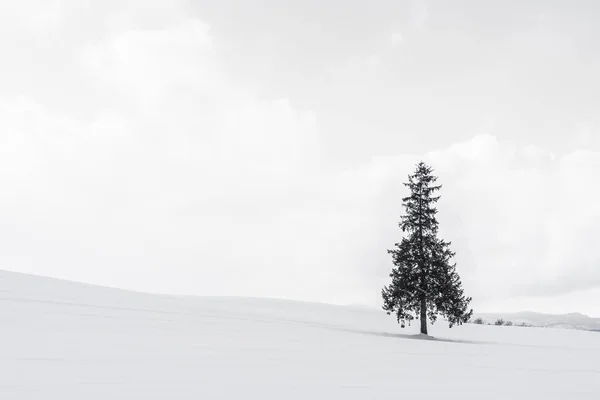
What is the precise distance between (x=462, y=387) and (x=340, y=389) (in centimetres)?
343

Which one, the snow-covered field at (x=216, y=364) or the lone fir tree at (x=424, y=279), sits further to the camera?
the lone fir tree at (x=424, y=279)

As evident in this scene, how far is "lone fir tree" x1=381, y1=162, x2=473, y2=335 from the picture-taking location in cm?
2941

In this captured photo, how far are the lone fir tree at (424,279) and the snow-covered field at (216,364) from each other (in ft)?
33.8

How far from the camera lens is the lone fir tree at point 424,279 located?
2941 centimetres

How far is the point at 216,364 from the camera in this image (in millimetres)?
11359

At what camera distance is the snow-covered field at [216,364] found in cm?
877

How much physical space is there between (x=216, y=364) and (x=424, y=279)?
68.2 ft

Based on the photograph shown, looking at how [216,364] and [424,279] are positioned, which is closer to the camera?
[216,364]

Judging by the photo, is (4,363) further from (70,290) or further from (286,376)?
(70,290)

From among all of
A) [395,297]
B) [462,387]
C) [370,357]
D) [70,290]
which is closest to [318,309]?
[395,297]

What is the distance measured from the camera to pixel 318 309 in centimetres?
4325

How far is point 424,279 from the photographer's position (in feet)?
96.9

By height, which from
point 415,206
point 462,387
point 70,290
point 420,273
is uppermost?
point 415,206

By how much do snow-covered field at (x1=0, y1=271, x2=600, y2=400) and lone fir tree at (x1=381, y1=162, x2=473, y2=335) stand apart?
10.3m
